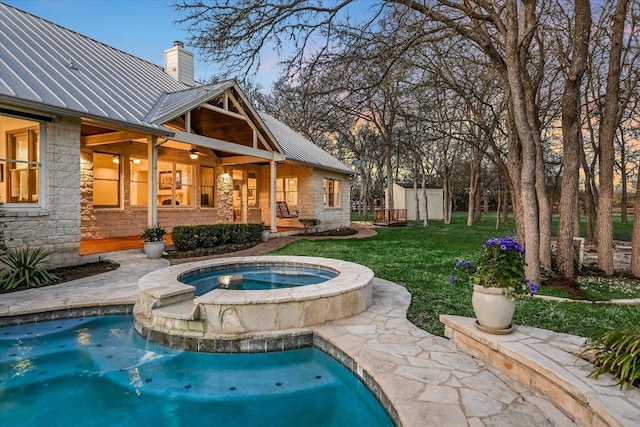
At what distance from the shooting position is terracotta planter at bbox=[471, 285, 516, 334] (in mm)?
3270

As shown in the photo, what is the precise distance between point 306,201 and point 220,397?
13.0 m

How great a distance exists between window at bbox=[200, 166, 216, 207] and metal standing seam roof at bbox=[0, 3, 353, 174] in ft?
10.4

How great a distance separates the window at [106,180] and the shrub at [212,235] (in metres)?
2.82

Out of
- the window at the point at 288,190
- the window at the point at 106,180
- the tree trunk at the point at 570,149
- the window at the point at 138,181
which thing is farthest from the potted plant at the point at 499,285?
the window at the point at 288,190

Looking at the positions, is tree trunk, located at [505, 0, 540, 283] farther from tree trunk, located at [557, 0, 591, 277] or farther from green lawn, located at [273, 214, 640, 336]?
tree trunk, located at [557, 0, 591, 277]

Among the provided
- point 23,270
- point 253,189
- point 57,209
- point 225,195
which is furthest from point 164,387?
point 253,189

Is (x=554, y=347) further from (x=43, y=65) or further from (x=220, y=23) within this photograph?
(x=43, y=65)

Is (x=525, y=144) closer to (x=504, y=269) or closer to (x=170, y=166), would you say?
(x=504, y=269)

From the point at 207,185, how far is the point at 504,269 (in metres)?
12.2

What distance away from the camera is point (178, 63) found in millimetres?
13891

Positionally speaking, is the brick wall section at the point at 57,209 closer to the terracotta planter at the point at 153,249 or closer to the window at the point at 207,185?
the terracotta planter at the point at 153,249

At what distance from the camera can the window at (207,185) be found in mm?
13552

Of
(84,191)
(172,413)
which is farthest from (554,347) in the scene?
(84,191)

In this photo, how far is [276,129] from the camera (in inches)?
679
